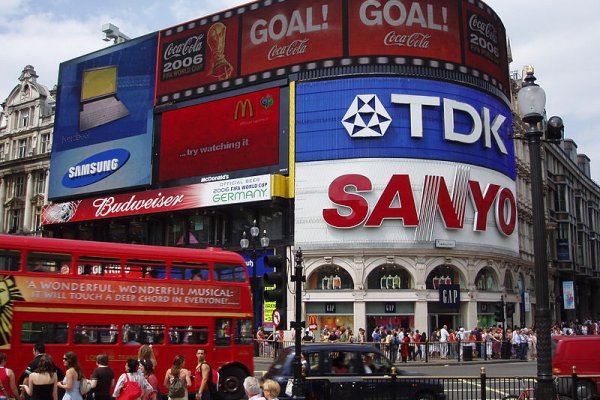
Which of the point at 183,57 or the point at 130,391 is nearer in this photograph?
the point at 130,391

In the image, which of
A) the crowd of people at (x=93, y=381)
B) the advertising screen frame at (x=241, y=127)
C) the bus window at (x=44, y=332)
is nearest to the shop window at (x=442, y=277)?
the advertising screen frame at (x=241, y=127)

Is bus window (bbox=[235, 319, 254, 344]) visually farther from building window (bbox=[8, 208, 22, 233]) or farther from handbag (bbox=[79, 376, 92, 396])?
building window (bbox=[8, 208, 22, 233])

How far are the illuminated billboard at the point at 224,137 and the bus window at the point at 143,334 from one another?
26698 mm

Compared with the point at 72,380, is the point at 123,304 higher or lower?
higher

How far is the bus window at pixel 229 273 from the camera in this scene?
2152cm

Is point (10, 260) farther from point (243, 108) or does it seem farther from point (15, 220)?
point (15, 220)

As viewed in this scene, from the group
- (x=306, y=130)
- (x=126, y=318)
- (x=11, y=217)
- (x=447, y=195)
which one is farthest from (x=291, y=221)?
(x=11, y=217)

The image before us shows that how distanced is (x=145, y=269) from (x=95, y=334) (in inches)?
90.6

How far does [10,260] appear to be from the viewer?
1831 centimetres

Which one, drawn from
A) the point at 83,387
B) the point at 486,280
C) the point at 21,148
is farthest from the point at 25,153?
the point at 83,387

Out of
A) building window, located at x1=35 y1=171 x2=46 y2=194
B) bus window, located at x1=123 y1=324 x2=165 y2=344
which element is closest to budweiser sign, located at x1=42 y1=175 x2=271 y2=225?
building window, located at x1=35 y1=171 x2=46 y2=194

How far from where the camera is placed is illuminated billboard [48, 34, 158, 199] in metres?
54.9

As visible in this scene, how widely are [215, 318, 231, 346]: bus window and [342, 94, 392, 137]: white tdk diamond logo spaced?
81.9 feet

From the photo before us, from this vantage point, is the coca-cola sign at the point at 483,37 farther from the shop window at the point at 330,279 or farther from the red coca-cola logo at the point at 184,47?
the red coca-cola logo at the point at 184,47
